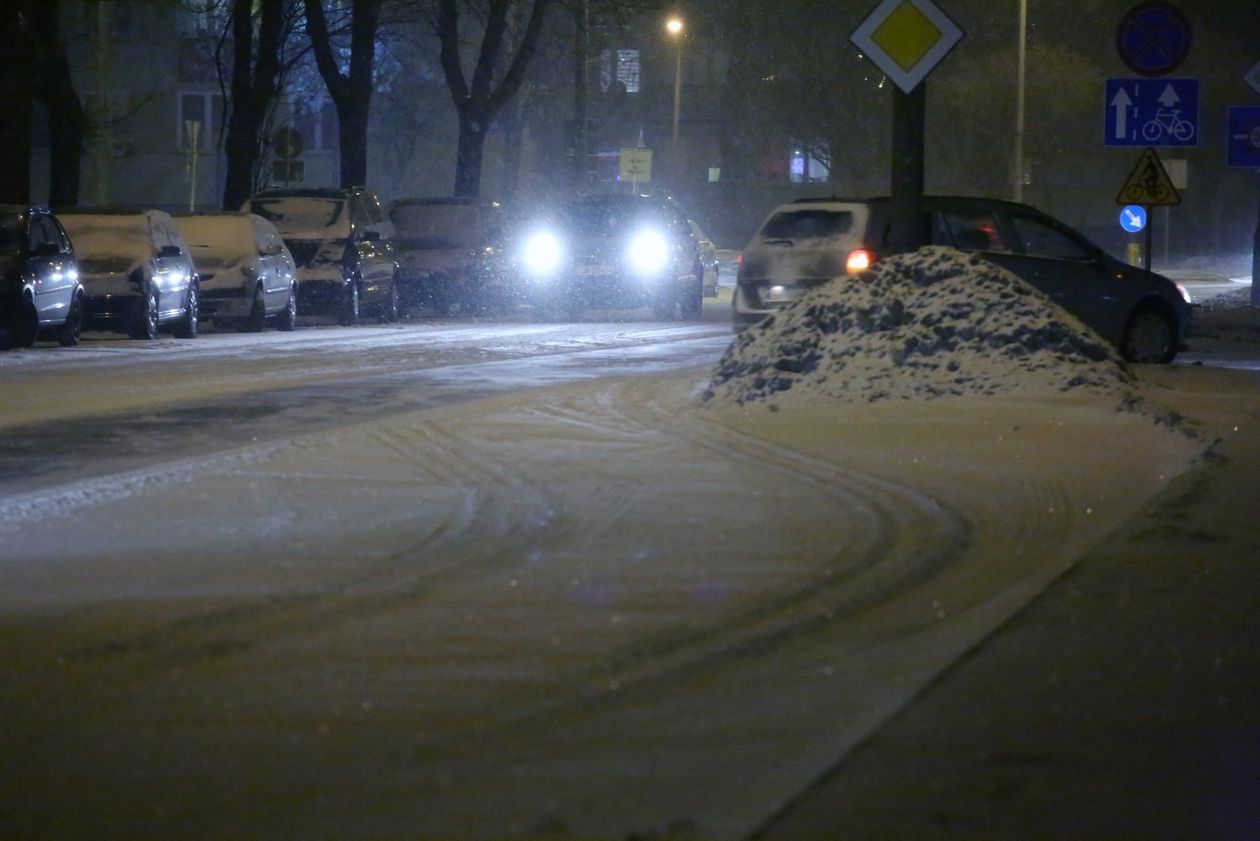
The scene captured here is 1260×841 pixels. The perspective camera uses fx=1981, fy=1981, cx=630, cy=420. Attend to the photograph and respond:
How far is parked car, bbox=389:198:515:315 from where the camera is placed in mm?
31531

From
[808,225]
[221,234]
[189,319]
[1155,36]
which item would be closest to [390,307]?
[221,234]

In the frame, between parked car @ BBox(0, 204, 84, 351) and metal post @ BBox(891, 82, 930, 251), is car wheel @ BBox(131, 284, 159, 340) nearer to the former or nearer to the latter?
parked car @ BBox(0, 204, 84, 351)

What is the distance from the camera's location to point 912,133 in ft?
50.9

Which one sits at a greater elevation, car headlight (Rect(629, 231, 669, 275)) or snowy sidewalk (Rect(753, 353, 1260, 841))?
car headlight (Rect(629, 231, 669, 275))

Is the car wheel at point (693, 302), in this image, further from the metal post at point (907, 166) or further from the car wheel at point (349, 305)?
the metal post at point (907, 166)

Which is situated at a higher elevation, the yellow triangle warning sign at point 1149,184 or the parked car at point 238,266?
the yellow triangle warning sign at point 1149,184

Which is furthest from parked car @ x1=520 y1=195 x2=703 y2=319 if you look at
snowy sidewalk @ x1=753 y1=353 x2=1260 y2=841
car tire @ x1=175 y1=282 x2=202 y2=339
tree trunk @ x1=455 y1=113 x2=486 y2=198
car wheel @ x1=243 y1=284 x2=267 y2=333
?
snowy sidewalk @ x1=753 y1=353 x2=1260 y2=841

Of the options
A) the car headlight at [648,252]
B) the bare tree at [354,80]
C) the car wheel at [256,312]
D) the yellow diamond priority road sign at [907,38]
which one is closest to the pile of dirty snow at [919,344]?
the yellow diamond priority road sign at [907,38]

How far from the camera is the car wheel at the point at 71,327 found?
22172 millimetres

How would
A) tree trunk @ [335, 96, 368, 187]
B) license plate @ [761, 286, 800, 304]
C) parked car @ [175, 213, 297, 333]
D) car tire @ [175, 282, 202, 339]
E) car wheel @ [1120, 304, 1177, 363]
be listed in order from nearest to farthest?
car wheel @ [1120, 304, 1177, 363] → license plate @ [761, 286, 800, 304] → car tire @ [175, 282, 202, 339] → parked car @ [175, 213, 297, 333] → tree trunk @ [335, 96, 368, 187]

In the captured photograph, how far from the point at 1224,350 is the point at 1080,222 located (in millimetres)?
55656

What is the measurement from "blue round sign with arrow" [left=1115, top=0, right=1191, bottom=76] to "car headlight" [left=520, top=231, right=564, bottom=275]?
39.1 ft

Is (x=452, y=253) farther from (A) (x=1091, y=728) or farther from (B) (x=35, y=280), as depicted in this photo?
(A) (x=1091, y=728)

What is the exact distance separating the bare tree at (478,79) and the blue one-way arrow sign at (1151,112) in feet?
65.8
